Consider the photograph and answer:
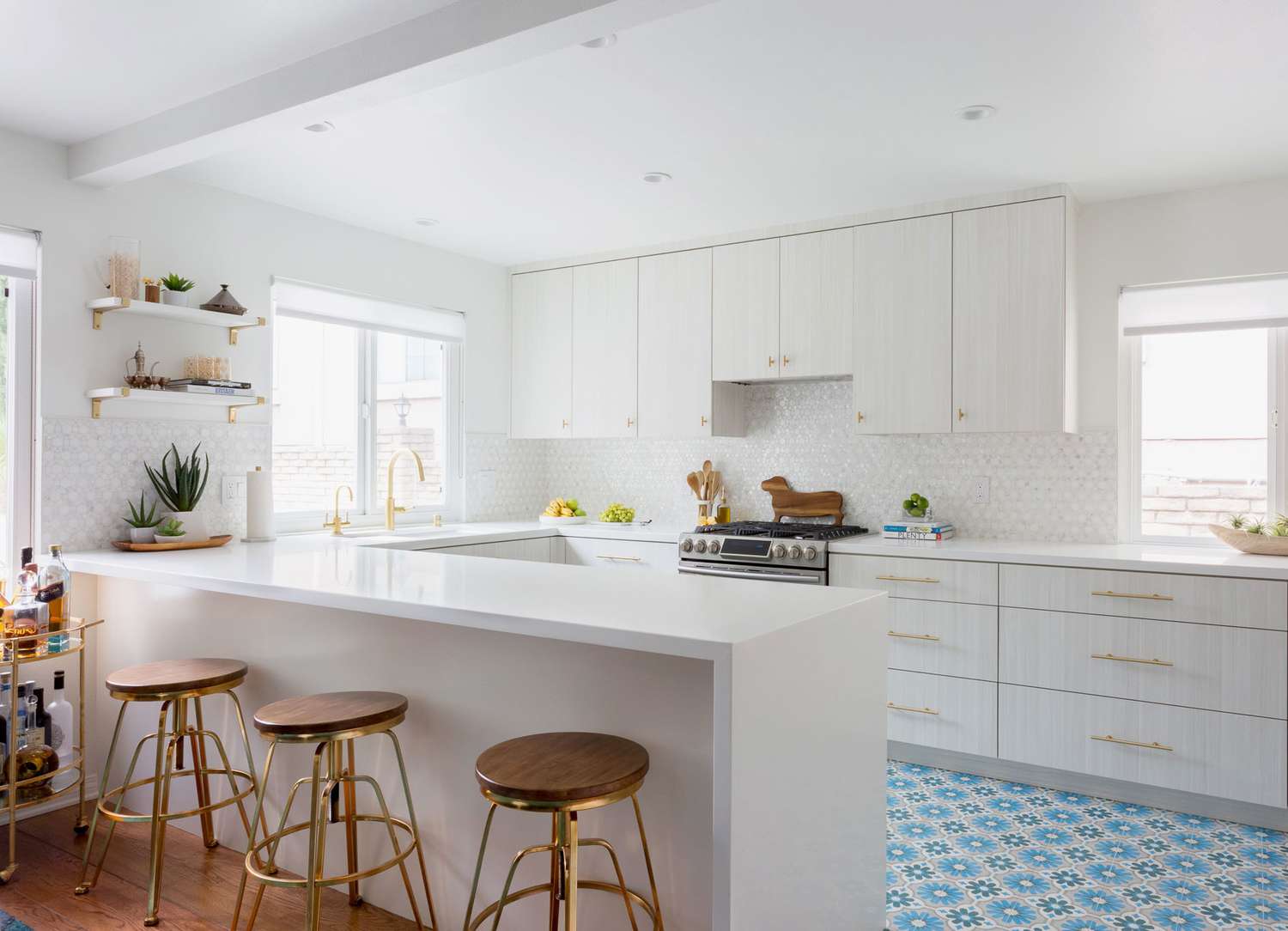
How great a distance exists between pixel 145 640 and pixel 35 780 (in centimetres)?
55

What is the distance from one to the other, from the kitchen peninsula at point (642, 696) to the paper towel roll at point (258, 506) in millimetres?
884

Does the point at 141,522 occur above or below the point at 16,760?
above

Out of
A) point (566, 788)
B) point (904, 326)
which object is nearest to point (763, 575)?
point (904, 326)

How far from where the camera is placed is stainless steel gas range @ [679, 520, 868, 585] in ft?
12.8

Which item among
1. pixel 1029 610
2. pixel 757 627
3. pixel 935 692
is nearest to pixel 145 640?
pixel 757 627

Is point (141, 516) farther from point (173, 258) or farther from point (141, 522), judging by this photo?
point (173, 258)

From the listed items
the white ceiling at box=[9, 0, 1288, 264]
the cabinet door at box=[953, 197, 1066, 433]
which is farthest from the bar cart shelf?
the cabinet door at box=[953, 197, 1066, 433]

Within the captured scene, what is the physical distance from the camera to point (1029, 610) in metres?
3.48

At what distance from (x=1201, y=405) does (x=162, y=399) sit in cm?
428

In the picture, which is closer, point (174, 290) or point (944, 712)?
point (174, 290)

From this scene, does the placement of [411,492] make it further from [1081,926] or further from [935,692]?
[1081,926]

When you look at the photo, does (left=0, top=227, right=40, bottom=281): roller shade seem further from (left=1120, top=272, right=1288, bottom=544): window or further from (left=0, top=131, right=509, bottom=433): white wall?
(left=1120, top=272, right=1288, bottom=544): window

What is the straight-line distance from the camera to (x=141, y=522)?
339 cm

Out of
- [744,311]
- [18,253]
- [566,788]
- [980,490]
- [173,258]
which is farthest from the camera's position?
[744,311]
